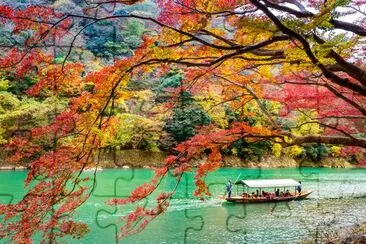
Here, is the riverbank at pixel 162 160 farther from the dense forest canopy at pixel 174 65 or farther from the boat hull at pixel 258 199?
the dense forest canopy at pixel 174 65

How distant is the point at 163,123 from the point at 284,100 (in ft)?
72.5

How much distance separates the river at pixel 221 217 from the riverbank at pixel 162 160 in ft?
27.9

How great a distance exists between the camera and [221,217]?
42.9ft

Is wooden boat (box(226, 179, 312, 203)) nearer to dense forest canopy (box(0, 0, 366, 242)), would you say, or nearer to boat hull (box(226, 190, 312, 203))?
boat hull (box(226, 190, 312, 203))

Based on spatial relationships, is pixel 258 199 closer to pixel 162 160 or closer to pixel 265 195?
pixel 265 195

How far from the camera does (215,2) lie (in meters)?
4.46

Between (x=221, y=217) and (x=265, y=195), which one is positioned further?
(x=265, y=195)

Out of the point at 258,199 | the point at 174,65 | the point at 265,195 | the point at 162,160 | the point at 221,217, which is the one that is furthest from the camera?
the point at 162,160

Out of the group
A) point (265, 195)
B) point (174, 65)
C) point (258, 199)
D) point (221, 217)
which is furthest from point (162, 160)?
point (174, 65)

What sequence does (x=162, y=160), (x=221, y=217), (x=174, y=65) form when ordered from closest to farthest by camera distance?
(x=174, y=65) → (x=221, y=217) → (x=162, y=160)

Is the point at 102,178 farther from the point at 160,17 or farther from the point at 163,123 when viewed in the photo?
the point at 160,17

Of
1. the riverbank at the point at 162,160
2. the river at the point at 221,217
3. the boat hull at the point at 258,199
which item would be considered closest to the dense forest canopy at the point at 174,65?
the river at the point at 221,217

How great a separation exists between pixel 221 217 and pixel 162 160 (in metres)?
16.7

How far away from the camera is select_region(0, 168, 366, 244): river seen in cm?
1030
